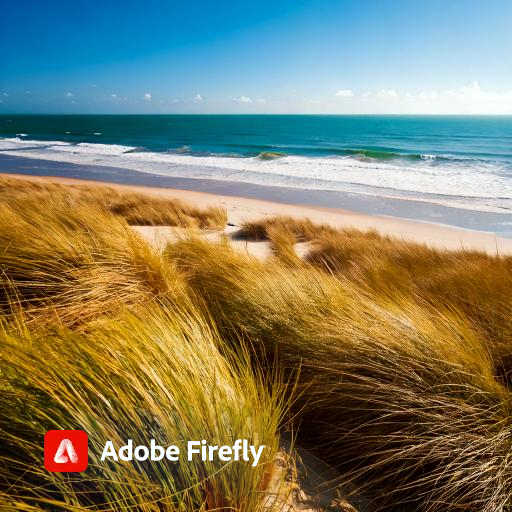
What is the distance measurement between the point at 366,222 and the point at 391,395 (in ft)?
29.2

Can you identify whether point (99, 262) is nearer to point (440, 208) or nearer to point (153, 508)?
point (153, 508)

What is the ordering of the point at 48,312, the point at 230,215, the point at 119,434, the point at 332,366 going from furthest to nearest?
1. the point at 230,215
2. the point at 48,312
3. the point at 332,366
4. the point at 119,434

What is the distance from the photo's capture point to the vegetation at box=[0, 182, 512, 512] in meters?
1.30

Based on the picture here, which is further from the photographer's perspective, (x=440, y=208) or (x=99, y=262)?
(x=440, y=208)

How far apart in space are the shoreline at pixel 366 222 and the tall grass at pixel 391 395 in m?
4.92

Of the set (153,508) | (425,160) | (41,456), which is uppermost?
(425,160)

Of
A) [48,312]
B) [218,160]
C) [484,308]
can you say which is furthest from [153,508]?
[218,160]

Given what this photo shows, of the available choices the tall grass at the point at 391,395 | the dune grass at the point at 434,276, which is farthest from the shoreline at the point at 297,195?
the tall grass at the point at 391,395

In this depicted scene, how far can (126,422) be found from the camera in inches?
52.0

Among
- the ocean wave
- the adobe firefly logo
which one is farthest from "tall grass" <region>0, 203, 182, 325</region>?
the ocean wave

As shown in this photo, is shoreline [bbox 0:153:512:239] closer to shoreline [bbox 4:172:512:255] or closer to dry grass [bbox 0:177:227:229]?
shoreline [bbox 4:172:512:255]

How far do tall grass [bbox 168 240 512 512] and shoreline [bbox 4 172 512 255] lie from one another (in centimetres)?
492

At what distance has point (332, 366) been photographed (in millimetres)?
2045

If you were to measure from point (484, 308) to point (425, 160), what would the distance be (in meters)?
28.3
